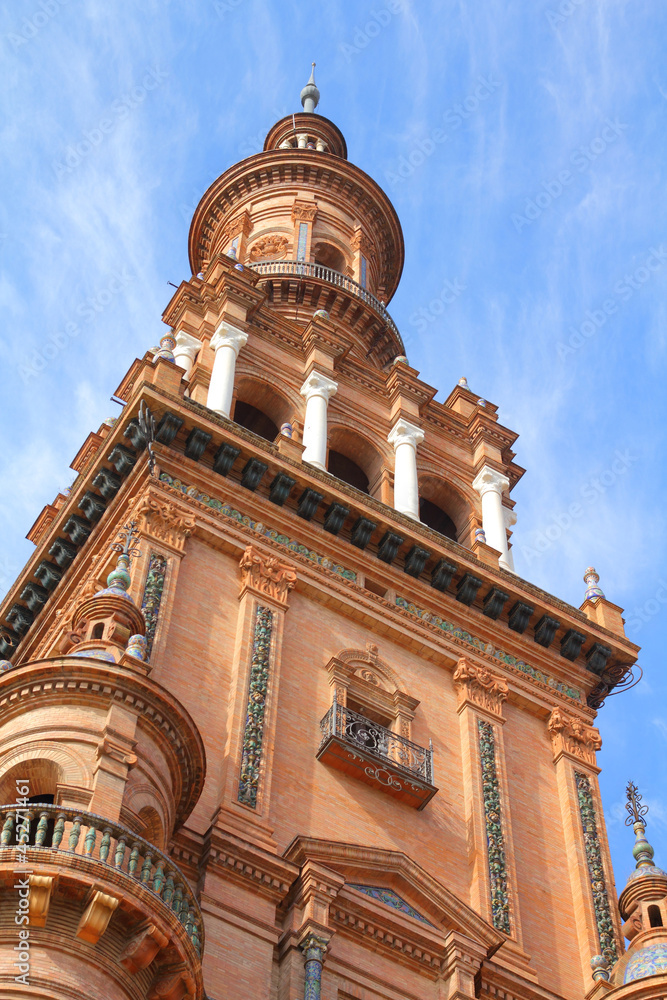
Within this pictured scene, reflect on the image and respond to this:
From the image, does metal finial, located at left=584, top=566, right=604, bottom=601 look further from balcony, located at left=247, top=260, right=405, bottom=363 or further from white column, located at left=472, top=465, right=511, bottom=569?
balcony, located at left=247, top=260, right=405, bottom=363

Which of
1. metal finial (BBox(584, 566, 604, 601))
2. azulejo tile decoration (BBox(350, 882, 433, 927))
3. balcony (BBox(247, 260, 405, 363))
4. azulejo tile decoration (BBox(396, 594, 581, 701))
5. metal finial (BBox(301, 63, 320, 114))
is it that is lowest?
azulejo tile decoration (BBox(350, 882, 433, 927))

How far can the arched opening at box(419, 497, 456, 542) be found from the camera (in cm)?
3228

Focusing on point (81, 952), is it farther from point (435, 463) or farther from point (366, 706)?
point (435, 463)

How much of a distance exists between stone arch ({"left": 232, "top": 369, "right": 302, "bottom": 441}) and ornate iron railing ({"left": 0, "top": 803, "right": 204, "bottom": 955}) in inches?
573

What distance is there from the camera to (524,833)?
24.4 m

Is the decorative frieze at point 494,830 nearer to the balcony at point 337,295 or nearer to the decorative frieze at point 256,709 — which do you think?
the decorative frieze at point 256,709

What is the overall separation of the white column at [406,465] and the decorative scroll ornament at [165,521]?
449 centimetres

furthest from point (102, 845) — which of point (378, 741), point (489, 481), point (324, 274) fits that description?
point (324, 274)

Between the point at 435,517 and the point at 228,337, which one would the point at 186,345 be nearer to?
the point at 228,337

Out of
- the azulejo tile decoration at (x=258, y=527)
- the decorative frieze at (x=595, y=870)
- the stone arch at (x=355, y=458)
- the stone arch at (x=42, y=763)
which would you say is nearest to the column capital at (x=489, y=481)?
the stone arch at (x=355, y=458)

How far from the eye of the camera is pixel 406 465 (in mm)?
30828

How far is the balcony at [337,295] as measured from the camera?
119 ft

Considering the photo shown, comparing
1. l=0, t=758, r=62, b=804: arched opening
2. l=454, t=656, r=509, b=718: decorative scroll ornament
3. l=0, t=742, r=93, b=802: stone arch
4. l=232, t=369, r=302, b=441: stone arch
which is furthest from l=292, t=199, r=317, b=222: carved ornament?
l=0, t=758, r=62, b=804: arched opening

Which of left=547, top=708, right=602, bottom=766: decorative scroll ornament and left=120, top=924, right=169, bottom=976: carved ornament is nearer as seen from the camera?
left=120, top=924, right=169, bottom=976: carved ornament
